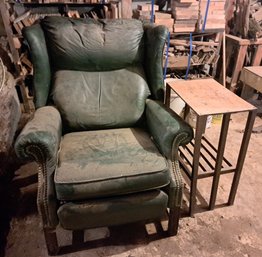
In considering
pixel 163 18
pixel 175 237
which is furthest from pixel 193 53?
pixel 175 237

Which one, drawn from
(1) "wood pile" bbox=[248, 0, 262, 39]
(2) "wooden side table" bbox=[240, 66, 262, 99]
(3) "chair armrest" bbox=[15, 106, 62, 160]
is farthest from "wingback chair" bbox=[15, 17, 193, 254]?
(1) "wood pile" bbox=[248, 0, 262, 39]

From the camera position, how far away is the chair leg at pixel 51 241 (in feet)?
4.24

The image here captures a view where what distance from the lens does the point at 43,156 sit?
1.19 meters

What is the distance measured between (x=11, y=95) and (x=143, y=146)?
53.8 inches

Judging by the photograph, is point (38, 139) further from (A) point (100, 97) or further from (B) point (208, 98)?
(B) point (208, 98)

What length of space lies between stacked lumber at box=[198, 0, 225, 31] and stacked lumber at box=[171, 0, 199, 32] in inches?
2.5

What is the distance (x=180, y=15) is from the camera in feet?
8.06

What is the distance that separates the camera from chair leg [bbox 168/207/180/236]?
1386mm

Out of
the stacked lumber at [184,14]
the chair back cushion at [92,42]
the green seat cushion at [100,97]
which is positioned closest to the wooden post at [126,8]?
the stacked lumber at [184,14]

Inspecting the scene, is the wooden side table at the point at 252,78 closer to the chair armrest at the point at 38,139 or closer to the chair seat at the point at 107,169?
the chair seat at the point at 107,169

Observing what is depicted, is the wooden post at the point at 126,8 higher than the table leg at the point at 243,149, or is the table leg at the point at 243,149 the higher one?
the wooden post at the point at 126,8

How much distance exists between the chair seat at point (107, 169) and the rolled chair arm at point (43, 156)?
58 mm

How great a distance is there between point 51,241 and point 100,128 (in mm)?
726

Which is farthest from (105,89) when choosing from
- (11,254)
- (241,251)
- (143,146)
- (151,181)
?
(241,251)
